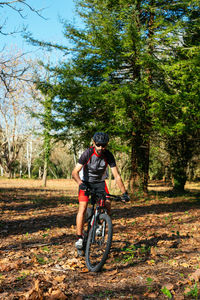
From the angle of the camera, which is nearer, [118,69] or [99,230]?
[99,230]

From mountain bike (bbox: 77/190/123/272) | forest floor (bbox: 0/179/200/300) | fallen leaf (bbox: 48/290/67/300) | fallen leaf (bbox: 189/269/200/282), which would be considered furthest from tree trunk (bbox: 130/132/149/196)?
fallen leaf (bbox: 48/290/67/300)

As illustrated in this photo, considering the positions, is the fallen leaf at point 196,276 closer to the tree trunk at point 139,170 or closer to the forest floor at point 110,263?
the forest floor at point 110,263

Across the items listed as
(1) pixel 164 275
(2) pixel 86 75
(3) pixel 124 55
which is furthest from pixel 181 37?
(1) pixel 164 275

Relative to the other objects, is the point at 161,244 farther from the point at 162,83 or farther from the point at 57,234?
the point at 162,83

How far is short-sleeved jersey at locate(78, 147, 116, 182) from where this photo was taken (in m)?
4.50

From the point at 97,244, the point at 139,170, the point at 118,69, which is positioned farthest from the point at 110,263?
the point at 139,170

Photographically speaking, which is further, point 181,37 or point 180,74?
point 181,37

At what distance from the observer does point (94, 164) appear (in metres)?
4.53

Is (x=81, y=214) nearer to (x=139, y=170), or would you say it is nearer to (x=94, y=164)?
(x=94, y=164)

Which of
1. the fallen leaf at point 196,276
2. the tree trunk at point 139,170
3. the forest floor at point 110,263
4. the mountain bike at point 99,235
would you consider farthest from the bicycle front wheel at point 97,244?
the tree trunk at point 139,170

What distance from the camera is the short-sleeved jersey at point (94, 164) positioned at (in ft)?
14.8

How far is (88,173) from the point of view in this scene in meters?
4.60

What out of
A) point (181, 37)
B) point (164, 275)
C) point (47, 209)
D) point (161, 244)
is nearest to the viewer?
point (164, 275)

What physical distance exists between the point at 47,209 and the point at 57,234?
4263 mm
